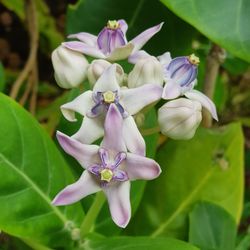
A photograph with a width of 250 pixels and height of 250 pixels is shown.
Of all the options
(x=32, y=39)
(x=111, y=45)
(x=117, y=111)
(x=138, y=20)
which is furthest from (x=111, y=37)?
(x=32, y=39)

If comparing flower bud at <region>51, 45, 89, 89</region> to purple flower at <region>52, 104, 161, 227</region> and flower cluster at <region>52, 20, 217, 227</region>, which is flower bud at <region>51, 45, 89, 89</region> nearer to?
flower cluster at <region>52, 20, 217, 227</region>

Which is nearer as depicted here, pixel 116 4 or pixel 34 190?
pixel 34 190

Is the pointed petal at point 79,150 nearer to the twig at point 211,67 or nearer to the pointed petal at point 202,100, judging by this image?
the pointed petal at point 202,100

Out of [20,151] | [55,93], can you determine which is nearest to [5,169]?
[20,151]

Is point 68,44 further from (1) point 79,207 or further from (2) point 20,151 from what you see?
(1) point 79,207

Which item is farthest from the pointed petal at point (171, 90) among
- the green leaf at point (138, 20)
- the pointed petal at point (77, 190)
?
the green leaf at point (138, 20)

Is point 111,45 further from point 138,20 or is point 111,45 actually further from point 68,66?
point 138,20
